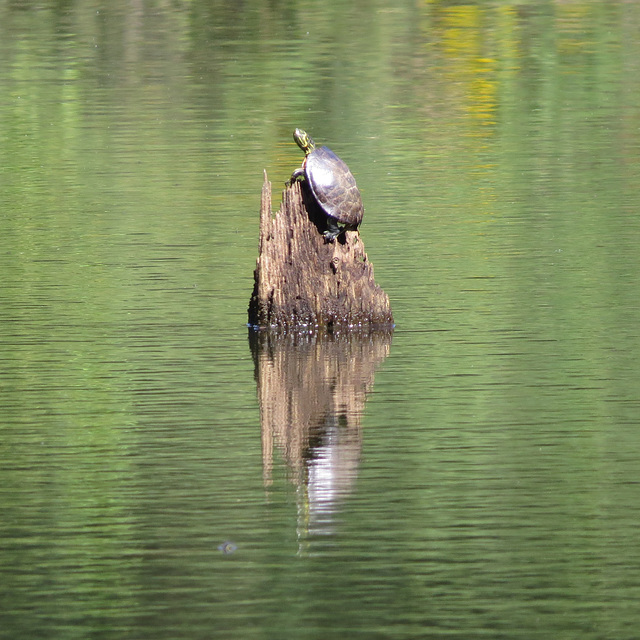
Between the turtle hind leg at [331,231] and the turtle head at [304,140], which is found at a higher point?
the turtle head at [304,140]

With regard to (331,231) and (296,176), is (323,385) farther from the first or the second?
(296,176)

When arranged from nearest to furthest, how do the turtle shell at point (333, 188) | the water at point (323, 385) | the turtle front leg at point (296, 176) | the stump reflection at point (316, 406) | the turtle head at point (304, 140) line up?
1. the water at point (323, 385)
2. the stump reflection at point (316, 406)
3. the turtle shell at point (333, 188)
4. the turtle front leg at point (296, 176)
5. the turtle head at point (304, 140)

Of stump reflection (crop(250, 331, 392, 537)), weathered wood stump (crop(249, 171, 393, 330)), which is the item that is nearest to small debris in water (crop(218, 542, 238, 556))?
stump reflection (crop(250, 331, 392, 537))

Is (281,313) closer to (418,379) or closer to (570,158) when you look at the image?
(418,379)

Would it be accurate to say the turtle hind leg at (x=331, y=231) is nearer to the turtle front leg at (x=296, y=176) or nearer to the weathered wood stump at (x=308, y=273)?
the weathered wood stump at (x=308, y=273)

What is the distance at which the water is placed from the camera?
7836 millimetres

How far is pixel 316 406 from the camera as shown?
1136 cm

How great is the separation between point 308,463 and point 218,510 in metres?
1.04

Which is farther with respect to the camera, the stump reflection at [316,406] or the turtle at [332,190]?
the turtle at [332,190]

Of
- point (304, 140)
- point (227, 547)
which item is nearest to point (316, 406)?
point (227, 547)

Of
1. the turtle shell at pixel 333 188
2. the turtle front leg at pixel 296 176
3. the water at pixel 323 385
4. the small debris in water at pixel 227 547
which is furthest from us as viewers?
the turtle front leg at pixel 296 176

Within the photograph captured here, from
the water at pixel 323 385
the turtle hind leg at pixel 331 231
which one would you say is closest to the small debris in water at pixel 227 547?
the water at pixel 323 385

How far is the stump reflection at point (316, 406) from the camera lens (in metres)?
9.38

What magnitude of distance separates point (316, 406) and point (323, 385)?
705mm
